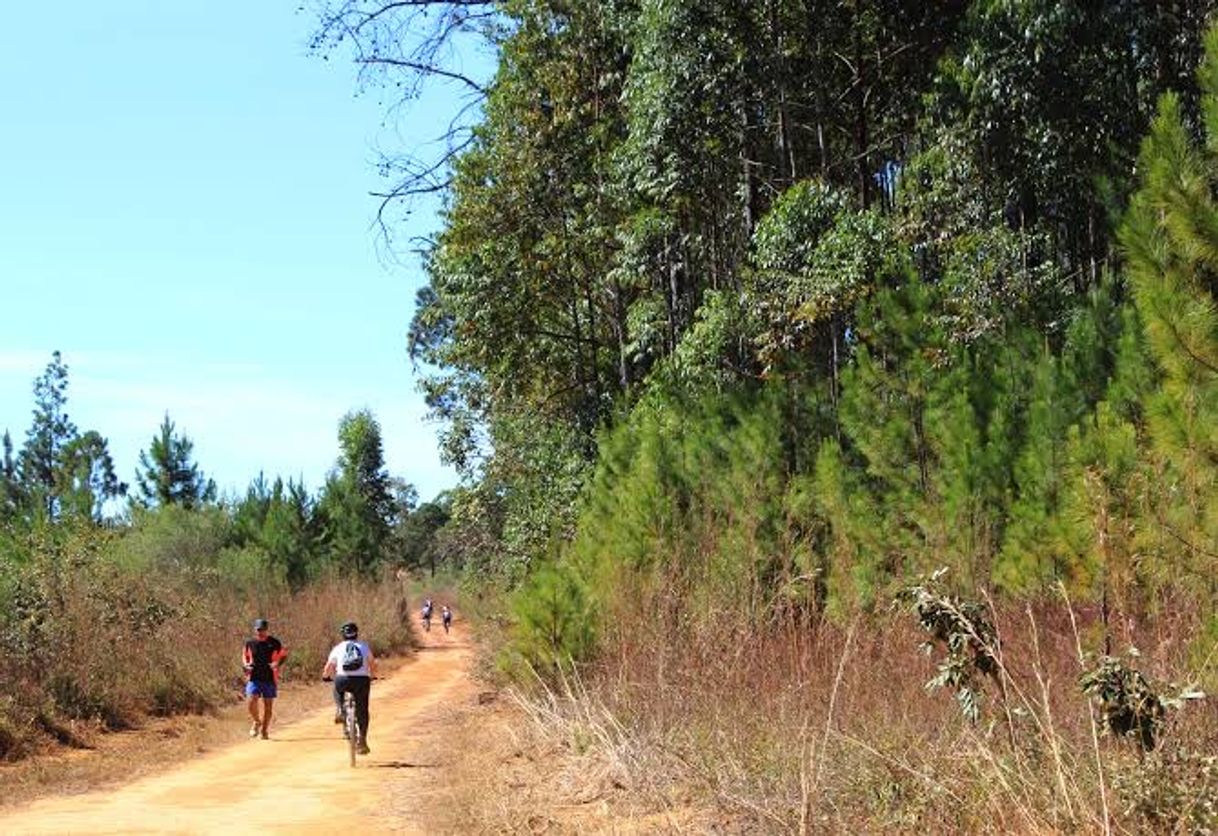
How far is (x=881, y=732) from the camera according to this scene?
690 cm

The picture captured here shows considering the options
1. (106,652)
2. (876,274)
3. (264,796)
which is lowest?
(264,796)

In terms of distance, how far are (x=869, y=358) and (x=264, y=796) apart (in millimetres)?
7169

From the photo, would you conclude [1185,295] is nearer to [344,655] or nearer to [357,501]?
[344,655]

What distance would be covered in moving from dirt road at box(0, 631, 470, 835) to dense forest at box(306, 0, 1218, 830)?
225 centimetres

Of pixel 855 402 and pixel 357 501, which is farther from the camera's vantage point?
pixel 357 501

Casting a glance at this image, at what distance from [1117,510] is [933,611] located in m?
2.69

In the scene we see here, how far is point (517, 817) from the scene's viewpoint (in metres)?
8.66

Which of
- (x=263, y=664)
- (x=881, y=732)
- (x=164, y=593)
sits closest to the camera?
(x=881, y=732)

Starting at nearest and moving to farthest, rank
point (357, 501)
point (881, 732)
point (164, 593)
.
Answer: point (881, 732)
point (164, 593)
point (357, 501)

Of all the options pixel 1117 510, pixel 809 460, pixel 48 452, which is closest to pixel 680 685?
pixel 1117 510

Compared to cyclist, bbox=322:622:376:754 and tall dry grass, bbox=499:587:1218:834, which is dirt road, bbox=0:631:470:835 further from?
tall dry grass, bbox=499:587:1218:834

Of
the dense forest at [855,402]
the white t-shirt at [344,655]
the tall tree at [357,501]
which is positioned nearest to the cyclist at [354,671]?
the white t-shirt at [344,655]

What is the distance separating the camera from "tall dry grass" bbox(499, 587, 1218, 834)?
4.85 metres

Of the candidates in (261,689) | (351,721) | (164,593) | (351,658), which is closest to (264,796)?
(351,721)
